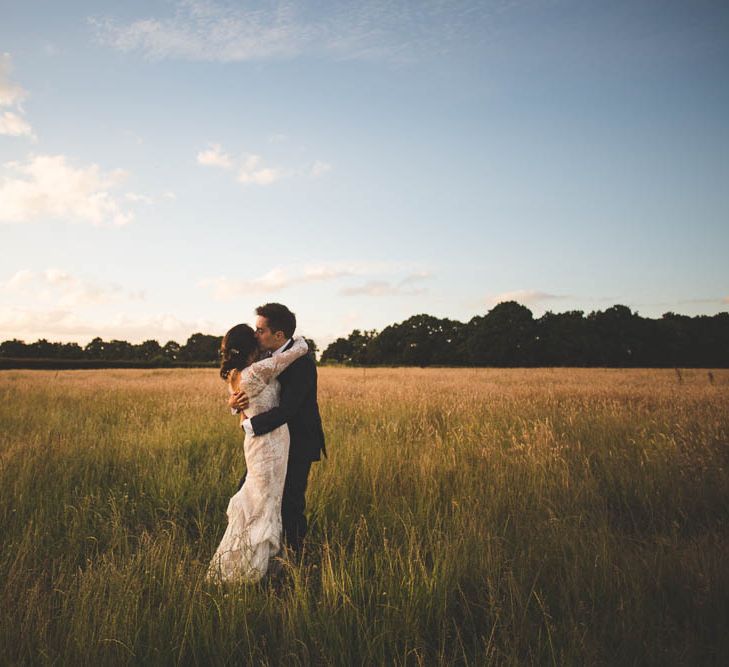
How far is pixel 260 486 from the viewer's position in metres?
2.80

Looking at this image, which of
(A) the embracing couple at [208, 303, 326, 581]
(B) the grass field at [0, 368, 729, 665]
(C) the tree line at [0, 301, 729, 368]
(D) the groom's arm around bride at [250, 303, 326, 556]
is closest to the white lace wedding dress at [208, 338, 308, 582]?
(A) the embracing couple at [208, 303, 326, 581]

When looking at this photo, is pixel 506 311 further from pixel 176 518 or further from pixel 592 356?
pixel 176 518

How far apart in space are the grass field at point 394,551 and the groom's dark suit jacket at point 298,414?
2.19 ft

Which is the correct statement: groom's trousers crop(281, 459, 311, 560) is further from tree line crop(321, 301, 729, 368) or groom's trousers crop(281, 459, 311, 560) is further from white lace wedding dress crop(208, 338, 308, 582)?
tree line crop(321, 301, 729, 368)

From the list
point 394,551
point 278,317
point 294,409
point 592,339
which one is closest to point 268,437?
point 294,409

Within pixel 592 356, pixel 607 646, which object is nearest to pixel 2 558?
pixel 607 646

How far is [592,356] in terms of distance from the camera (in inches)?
2618

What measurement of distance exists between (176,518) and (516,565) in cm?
285

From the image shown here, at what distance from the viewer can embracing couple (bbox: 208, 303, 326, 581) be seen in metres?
2.72

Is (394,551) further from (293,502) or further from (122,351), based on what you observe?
(122,351)

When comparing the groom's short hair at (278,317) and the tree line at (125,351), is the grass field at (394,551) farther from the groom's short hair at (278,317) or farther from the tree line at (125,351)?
the tree line at (125,351)

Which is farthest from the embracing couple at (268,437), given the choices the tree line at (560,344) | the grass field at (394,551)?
the tree line at (560,344)

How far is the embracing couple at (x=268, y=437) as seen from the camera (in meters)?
2.72

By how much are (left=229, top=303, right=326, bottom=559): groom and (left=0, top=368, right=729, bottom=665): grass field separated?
328mm
